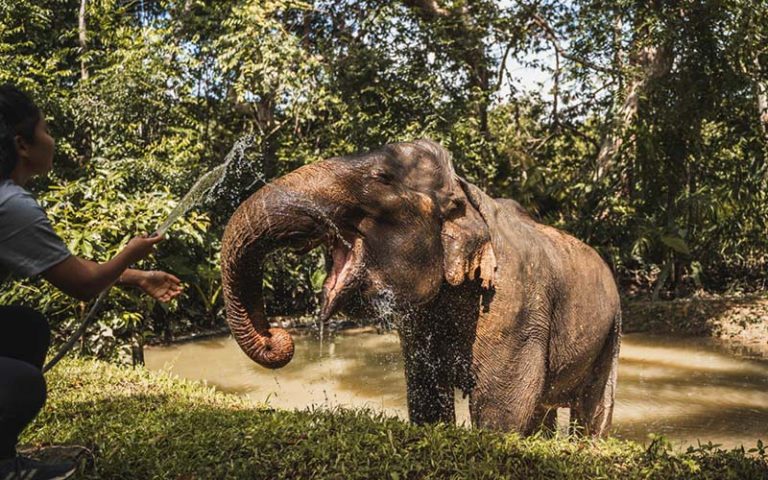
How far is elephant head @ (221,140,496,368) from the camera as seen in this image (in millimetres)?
2953

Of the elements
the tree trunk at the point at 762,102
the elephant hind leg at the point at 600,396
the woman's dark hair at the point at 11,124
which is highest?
the tree trunk at the point at 762,102

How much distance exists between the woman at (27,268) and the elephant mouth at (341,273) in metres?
0.64

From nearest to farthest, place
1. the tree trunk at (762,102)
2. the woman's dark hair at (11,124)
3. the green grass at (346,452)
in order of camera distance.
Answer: the woman's dark hair at (11,124)
the green grass at (346,452)
the tree trunk at (762,102)

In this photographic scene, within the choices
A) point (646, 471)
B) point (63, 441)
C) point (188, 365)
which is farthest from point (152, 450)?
point (188, 365)

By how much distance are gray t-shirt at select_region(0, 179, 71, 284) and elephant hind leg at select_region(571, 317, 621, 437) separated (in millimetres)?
3206

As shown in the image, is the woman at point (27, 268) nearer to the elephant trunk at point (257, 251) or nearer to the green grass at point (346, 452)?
the elephant trunk at point (257, 251)

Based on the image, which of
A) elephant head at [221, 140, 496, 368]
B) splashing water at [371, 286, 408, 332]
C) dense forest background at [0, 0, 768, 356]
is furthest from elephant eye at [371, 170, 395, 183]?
dense forest background at [0, 0, 768, 356]

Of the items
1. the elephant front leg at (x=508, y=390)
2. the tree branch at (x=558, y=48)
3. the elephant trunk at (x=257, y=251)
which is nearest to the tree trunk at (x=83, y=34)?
the tree branch at (x=558, y=48)

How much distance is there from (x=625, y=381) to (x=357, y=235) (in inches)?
187

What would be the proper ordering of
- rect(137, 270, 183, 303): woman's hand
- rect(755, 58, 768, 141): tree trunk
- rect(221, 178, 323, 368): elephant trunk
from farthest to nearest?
1. rect(755, 58, 768, 141): tree trunk
2. rect(221, 178, 323, 368): elephant trunk
3. rect(137, 270, 183, 303): woman's hand

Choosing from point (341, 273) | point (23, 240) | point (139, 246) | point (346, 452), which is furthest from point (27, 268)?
point (346, 452)

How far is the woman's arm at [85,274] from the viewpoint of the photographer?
209 centimetres

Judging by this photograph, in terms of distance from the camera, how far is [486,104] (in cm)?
1252

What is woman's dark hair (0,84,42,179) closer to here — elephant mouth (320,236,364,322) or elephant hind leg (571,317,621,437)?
→ elephant mouth (320,236,364,322)
